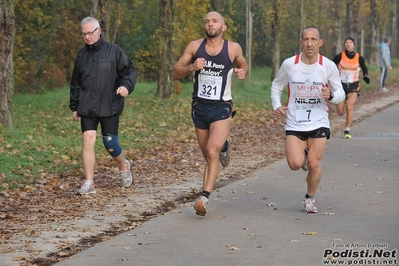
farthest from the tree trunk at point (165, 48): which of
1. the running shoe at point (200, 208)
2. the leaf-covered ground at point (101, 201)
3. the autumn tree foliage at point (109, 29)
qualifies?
the running shoe at point (200, 208)

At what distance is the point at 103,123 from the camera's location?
1185 cm

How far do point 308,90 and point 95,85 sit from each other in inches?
114

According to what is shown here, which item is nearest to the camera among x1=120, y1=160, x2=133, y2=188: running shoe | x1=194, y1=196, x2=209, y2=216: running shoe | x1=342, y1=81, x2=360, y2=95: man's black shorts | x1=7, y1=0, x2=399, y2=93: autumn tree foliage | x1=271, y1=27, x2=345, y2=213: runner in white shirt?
x1=194, y1=196, x2=209, y2=216: running shoe

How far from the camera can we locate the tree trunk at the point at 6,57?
17109 mm

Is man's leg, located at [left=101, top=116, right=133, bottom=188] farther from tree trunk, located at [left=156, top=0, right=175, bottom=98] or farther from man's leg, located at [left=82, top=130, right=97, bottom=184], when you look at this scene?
tree trunk, located at [left=156, top=0, right=175, bottom=98]

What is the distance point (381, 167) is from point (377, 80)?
1296 inches

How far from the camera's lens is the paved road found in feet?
25.3

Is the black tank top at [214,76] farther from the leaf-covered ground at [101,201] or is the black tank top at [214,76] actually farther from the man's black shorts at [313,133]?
the leaf-covered ground at [101,201]

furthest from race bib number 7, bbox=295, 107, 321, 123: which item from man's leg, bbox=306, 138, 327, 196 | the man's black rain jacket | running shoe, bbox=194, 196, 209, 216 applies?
the man's black rain jacket

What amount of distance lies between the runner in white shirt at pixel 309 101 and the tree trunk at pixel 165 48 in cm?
1805

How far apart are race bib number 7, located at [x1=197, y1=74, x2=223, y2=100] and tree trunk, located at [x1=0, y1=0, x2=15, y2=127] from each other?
765 cm

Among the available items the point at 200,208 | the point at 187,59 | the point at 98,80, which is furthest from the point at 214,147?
the point at 98,80

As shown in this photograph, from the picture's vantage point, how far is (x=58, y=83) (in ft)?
123

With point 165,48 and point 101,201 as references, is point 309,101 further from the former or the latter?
point 165,48
